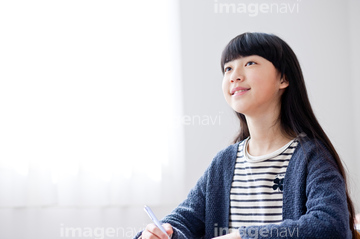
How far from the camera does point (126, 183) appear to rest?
226cm

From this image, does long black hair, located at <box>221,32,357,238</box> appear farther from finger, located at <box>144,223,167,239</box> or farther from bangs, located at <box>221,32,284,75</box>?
finger, located at <box>144,223,167,239</box>

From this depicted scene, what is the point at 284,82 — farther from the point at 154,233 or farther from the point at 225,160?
the point at 154,233

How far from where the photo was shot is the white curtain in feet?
7.39

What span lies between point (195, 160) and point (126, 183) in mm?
395

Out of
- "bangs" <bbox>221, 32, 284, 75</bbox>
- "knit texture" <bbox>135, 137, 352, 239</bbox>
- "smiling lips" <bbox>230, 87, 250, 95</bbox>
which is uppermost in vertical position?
"bangs" <bbox>221, 32, 284, 75</bbox>

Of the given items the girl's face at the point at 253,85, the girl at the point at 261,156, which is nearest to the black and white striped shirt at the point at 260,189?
the girl at the point at 261,156

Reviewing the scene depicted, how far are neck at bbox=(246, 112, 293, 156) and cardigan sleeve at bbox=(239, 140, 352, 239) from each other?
155 mm

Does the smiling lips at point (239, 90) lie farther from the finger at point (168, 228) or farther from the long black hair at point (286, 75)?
the finger at point (168, 228)

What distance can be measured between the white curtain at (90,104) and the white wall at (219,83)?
7 centimetres

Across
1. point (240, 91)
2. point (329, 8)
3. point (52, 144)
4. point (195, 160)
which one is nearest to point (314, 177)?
point (240, 91)

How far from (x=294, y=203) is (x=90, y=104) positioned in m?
1.58

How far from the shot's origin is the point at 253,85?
1.02 m

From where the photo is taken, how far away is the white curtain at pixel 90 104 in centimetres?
225

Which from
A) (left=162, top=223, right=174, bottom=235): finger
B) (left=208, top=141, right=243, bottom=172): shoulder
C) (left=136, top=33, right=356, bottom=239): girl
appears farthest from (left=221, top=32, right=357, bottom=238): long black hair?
(left=162, top=223, right=174, bottom=235): finger
